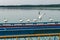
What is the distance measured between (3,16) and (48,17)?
1.66 meters

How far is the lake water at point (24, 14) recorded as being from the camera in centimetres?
552

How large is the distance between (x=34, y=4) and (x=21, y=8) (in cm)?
56

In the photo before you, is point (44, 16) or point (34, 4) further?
point (34, 4)

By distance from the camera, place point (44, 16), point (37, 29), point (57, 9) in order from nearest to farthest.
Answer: point (37, 29), point (44, 16), point (57, 9)

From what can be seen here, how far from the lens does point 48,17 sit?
5.56m

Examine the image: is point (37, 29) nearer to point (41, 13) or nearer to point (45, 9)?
point (41, 13)

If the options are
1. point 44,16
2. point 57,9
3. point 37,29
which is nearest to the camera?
point 37,29

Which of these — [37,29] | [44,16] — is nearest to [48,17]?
[44,16]

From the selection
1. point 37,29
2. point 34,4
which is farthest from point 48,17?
point 37,29

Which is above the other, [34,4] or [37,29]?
[37,29]

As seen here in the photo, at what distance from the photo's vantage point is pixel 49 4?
6191mm

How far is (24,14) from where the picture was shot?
5.91m

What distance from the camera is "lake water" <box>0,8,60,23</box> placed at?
552cm

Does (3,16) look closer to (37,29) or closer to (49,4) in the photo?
(49,4)
